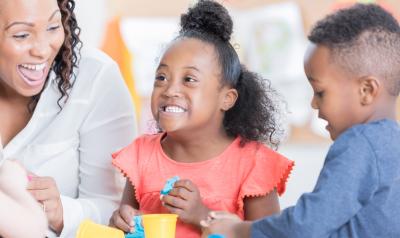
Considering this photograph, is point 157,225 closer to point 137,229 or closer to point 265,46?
point 137,229

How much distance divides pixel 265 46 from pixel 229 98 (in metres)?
1.80

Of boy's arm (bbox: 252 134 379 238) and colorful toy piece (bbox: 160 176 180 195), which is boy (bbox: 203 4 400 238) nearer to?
boy's arm (bbox: 252 134 379 238)

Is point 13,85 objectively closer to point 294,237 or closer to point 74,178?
point 74,178

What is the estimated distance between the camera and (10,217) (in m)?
1.11

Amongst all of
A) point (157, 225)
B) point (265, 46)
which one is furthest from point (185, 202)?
point (265, 46)

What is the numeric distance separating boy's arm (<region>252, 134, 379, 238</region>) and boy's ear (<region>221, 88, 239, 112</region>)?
414 millimetres

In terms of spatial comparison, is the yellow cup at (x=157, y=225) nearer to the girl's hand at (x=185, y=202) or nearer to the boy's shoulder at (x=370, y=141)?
the girl's hand at (x=185, y=202)

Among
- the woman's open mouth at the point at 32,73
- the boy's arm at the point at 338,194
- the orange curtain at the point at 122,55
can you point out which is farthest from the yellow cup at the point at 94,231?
the orange curtain at the point at 122,55

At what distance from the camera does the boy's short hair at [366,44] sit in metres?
1.20

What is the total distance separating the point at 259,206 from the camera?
1463 millimetres

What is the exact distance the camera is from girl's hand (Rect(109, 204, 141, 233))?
1373 mm

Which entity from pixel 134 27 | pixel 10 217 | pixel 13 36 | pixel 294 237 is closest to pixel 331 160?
pixel 294 237

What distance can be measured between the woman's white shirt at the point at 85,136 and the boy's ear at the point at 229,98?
30 centimetres

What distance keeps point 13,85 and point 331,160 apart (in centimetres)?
69
